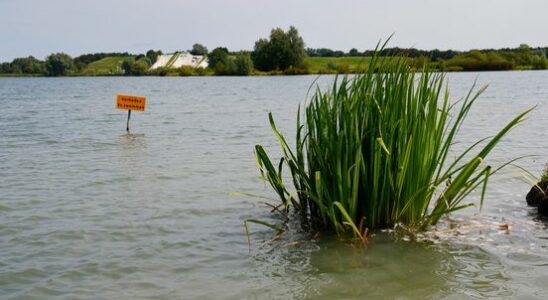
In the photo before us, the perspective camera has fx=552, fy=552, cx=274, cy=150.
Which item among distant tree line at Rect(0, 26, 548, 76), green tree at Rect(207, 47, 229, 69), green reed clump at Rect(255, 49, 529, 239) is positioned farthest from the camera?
green tree at Rect(207, 47, 229, 69)

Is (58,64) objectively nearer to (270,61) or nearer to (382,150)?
(270,61)

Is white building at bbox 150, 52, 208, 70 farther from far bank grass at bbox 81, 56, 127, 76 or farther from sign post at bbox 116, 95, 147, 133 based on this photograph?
sign post at bbox 116, 95, 147, 133

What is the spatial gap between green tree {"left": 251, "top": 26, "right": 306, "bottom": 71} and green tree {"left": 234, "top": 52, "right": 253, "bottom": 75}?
3.87 m

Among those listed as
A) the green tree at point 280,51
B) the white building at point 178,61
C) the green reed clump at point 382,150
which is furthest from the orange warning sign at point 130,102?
the white building at point 178,61

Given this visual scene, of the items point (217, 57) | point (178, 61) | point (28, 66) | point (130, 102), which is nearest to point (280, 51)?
point (217, 57)

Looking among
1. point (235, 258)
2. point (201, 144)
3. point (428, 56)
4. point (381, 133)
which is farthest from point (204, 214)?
point (201, 144)

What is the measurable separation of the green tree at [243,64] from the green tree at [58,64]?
59.6m

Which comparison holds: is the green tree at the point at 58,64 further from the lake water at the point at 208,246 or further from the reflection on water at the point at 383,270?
the reflection on water at the point at 383,270

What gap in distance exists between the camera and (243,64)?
121000 mm

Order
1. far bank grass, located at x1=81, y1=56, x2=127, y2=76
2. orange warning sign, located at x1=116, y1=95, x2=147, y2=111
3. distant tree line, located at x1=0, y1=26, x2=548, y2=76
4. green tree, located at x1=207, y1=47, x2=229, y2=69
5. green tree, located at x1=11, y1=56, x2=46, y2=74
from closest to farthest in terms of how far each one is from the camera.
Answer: orange warning sign, located at x1=116, y1=95, x2=147, y2=111
distant tree line, located at x1=0, y1=26, x2=548, y2=76
green tree, located at x1=207, y1=47, x2=229, y2=69
green tree, located at x1=11, y1=56, x2=46, y2=74
far bank grass, located at x1=81, y1=56, x2=127, y2=76

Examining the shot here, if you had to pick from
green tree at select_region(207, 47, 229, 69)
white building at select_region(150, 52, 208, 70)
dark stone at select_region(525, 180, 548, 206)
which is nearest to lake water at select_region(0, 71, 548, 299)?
dark stone at select_region(525, 180, 548, 206)

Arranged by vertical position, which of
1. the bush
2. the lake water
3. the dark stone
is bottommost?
the lake water

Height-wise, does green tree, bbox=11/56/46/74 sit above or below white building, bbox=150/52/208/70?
below

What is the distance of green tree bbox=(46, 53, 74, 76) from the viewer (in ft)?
507
